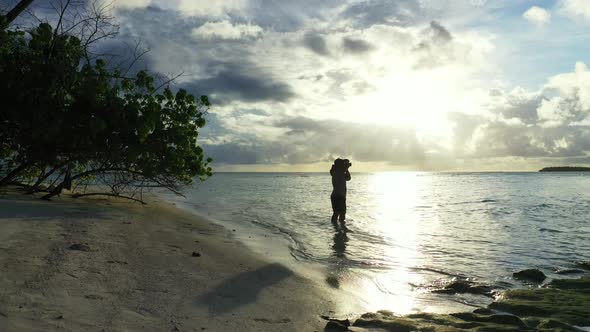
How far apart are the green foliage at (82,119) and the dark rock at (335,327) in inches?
402

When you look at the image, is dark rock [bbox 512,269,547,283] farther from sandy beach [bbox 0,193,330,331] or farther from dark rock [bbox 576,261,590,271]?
sandy beach [bbox 0,193,330,331]

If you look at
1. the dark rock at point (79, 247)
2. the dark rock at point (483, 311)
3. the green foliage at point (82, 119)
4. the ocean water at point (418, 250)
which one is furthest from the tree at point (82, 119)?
the dark rock at point (483, 311)

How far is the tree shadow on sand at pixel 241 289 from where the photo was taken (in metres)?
5.04

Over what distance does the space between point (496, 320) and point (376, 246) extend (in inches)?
246

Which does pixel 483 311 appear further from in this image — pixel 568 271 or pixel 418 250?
pixel 418 250

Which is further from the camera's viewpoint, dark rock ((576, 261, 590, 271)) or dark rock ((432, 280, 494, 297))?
Result: dark rock ((576, 261, 590, 271))

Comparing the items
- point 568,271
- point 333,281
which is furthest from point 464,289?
point 568,271

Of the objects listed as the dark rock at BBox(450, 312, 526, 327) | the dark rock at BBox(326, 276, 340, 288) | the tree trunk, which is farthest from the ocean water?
the tree trunk

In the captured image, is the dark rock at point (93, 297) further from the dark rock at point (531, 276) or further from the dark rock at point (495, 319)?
the dark rock at point (531, 276)

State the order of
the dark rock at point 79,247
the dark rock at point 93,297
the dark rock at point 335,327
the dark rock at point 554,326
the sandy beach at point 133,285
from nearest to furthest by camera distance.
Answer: the sandy beach at point 133,285 → the dark rock at point 93,297 → the dark rock at point 335,327 → the dark rock at point 554,326 → the dark rock at point 79,247

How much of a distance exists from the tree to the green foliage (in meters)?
0.03

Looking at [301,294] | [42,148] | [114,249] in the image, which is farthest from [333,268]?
[42,148]

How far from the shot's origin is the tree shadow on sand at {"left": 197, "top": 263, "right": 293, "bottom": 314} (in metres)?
5.04

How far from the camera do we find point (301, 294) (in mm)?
6074
